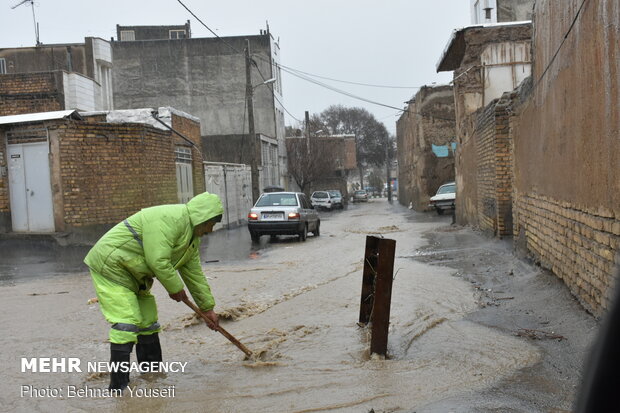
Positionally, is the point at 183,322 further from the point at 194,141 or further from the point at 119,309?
the point at 194,141

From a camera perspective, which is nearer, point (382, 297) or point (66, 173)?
point (382, 297)

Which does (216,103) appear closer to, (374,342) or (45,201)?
(45,201)

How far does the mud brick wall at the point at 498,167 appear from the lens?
435 inches

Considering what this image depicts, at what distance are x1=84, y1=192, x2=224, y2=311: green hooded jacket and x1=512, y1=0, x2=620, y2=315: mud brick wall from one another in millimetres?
2982

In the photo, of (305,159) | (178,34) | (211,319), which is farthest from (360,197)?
(211,319)

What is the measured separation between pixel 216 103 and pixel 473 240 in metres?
29.2

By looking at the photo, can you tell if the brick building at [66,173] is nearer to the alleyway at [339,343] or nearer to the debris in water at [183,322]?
the alleyway at [339,343]

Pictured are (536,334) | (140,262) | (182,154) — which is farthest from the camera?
(182,154)

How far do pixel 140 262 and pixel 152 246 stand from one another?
0.64 ft

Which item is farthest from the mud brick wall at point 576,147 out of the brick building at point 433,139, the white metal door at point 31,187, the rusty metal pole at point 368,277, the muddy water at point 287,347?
the brick building at point 433,139

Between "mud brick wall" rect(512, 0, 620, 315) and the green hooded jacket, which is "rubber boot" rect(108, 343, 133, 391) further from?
Result: "mud brick wall" rect(512, 0, 620, 315)

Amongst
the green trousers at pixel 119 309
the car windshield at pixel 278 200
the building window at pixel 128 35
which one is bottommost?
the green trousers at pixel 119 309

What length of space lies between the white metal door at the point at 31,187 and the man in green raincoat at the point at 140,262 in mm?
10021

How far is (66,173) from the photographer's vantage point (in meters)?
13.4
